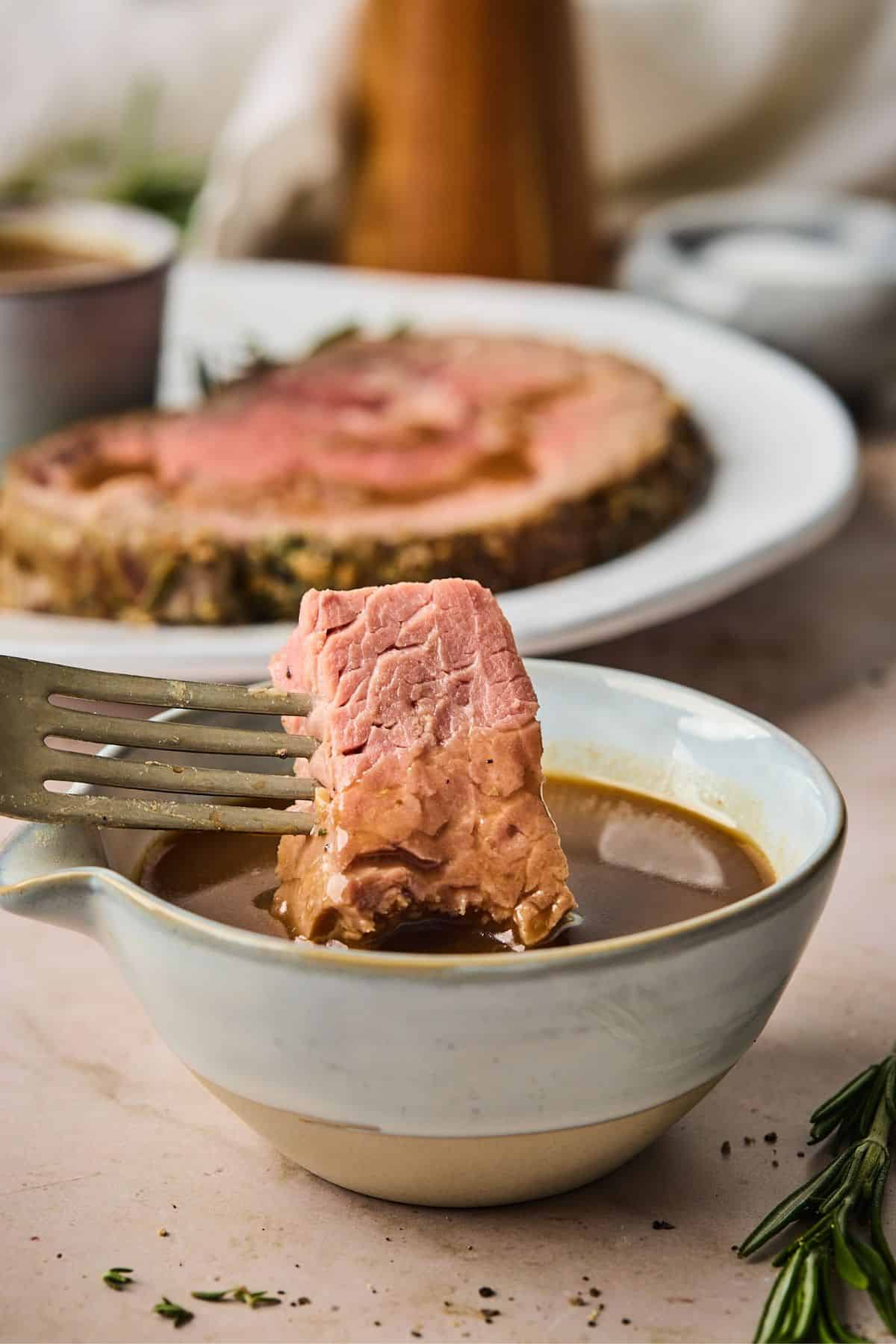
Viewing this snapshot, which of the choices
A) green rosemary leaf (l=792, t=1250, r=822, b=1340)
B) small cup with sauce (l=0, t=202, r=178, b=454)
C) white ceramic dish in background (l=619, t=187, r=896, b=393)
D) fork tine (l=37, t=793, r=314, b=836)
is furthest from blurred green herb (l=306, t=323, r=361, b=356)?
green rosemary leaf (l=792, t=1250, r=822, b=1340)

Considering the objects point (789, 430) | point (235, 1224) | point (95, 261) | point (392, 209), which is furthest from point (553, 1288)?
point (392, 209)

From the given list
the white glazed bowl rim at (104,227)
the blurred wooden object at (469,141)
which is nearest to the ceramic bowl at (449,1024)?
the white glazed bowl rim at (104,227)

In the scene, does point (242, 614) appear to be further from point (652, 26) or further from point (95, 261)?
point (652, 26)

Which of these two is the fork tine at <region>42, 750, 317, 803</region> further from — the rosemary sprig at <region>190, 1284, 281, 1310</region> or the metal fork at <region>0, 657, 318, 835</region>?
the rosemary sprig at <region>190, 1284, 281, 1310</region>

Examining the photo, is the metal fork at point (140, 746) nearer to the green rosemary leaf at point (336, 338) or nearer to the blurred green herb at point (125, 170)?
the green rosemary leaf at point (336, 338)

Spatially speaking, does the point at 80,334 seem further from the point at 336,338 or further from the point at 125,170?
the point at 125,170

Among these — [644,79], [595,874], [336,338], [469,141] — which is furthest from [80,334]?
[644,79]
